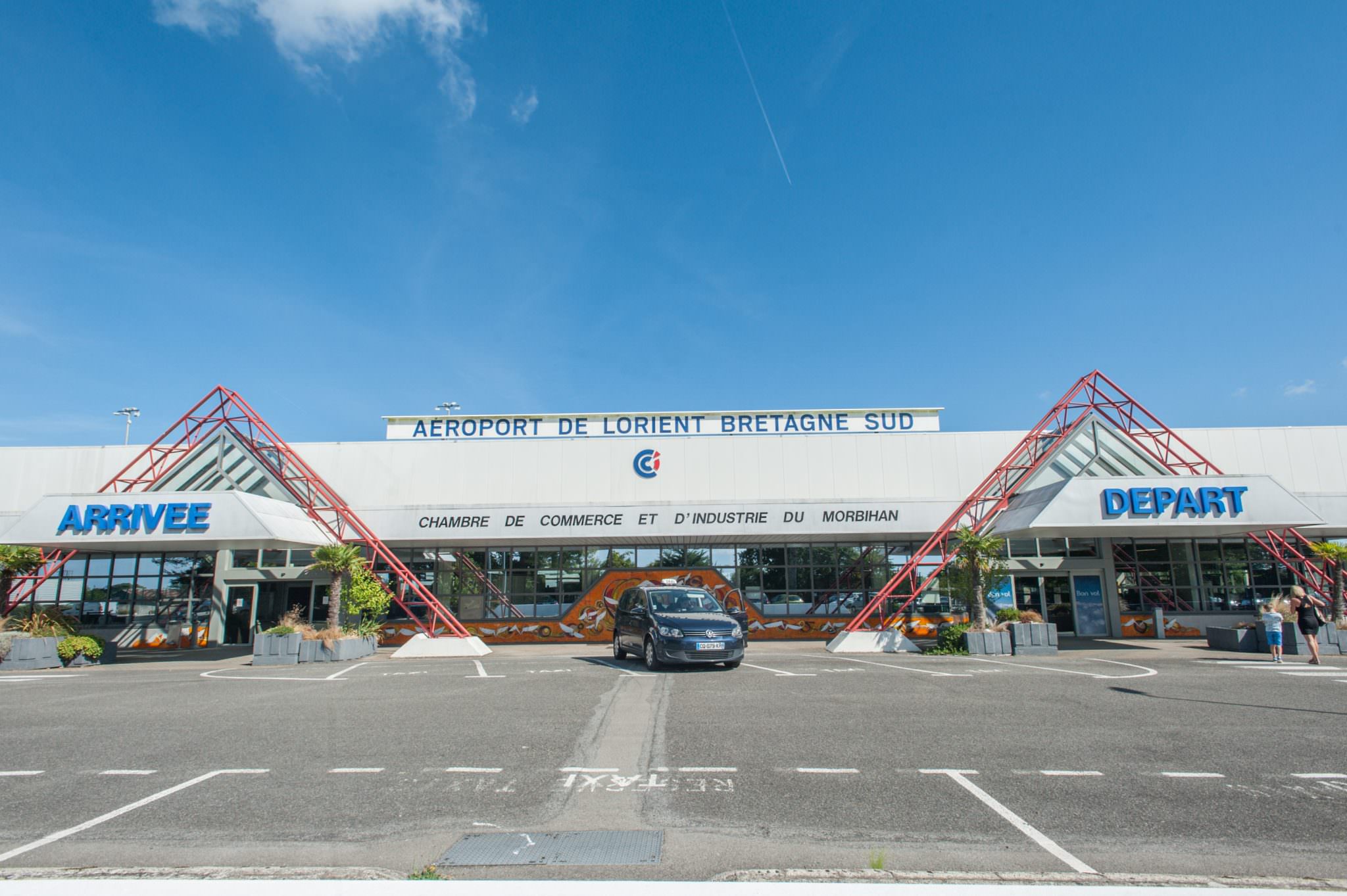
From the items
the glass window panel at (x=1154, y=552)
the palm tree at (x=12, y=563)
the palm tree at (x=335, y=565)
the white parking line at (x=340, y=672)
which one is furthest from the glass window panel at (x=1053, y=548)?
the palm tree at (x=12, y=563)

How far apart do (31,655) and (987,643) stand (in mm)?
22973

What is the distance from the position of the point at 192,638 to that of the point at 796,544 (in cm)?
2031

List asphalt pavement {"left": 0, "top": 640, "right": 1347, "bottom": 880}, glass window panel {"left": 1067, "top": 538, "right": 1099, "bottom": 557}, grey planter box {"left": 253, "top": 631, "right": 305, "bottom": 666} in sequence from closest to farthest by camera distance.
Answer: asphalt pavement {"left": 0, "top": 640, "right": 1347, "bottom": 880}
grey planter box {"left": 253, "top": 631, "right": 305, "bottom": 666}
glass window panel {"left": 1067, "top": 538, "right": 1099, "bottom": 557}

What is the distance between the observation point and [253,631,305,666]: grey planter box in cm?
1889

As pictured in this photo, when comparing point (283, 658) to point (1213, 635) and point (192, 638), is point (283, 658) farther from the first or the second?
point (1213, 635)

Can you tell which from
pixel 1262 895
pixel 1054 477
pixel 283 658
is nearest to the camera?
pixel 1262 895

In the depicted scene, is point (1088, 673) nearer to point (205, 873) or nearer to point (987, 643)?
point (987, 643)

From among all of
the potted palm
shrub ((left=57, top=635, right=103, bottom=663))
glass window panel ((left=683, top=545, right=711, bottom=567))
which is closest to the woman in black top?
the potted palm

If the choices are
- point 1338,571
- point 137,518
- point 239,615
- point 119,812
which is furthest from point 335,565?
point 1338,571

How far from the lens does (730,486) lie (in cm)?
2747

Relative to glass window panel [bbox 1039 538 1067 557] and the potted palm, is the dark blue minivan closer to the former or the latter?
the potted palm

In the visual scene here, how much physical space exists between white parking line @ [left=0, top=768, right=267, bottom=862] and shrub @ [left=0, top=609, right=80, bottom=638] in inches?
661

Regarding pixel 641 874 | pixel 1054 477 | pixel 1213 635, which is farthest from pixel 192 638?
pixel 1213 635

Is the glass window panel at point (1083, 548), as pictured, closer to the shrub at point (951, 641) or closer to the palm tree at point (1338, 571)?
the palm tree at point (1338, 571)
